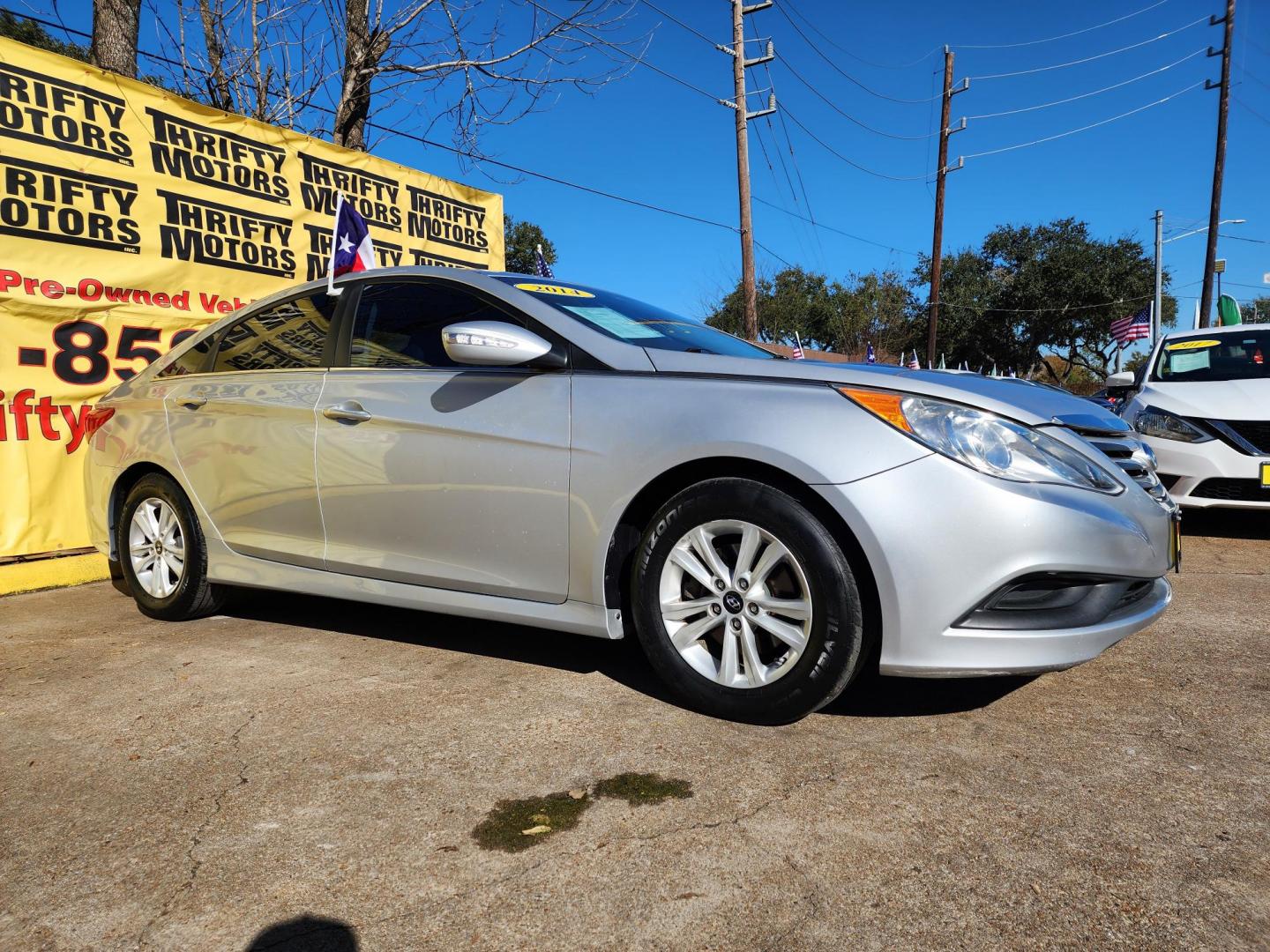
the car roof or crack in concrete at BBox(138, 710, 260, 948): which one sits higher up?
the car roof

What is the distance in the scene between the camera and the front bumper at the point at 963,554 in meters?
2.32

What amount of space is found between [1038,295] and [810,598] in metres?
44.2

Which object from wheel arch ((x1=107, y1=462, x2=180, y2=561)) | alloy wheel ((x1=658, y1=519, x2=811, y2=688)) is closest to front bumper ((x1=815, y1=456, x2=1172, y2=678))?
alloy wheel ((x1=658, y1=519, x2=811, y2=688))

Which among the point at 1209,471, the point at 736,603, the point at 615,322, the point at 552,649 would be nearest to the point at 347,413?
the point at 615,322

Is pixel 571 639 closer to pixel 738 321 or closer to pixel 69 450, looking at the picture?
pixel 69 450

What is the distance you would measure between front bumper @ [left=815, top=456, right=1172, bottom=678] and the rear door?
2220mm

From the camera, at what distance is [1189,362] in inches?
265

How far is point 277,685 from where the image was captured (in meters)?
3.15

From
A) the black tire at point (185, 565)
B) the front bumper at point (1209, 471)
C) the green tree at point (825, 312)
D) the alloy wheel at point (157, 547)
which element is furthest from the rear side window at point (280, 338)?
the green tree at point (825, 312)

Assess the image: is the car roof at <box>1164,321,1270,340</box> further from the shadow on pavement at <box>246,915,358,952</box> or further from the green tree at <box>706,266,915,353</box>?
the green tree at <box>706,266,915,353</box>

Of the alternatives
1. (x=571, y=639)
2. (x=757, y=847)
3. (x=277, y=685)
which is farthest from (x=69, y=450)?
(x=757, y=847)

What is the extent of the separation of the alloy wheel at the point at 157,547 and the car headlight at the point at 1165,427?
19.7 feet

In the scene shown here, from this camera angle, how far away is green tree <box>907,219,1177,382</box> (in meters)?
39.8

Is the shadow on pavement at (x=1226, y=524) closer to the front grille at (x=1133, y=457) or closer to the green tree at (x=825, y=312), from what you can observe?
the front grille at (x=1133, y=457)
